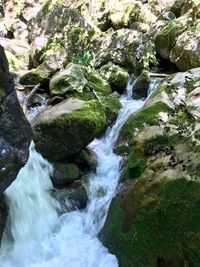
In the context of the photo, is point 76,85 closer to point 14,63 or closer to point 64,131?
point 64,131

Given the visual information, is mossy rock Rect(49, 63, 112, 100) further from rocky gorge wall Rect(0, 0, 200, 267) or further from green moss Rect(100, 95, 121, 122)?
green moss Rect(100, 95, 121, 122)

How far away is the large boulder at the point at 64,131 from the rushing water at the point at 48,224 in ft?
0.91

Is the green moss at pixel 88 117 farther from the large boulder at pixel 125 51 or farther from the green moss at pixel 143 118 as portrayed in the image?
the large boulder at pixel 125 51

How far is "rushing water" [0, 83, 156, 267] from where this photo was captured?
5.96 metres

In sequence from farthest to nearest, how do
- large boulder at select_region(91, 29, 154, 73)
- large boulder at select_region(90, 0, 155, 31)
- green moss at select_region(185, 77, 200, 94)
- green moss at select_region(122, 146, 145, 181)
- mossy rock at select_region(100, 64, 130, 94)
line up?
large boulder at select_region(90, 0, 155, 31)
large boulder at select_region(91, 29, 154, 73)
mossy rock at select_region(100, 64, 130, 94)
green moss at select_region(185, 77, 200, 94)
green moss at select_region(122, 146, 145, 181)

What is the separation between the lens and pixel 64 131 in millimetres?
7500

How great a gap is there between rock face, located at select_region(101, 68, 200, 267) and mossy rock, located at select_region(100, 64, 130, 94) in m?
3.75

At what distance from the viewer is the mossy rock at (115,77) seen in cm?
1119

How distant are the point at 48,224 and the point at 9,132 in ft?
7.36

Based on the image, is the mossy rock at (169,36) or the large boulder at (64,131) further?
the mossy rock at (169,36)

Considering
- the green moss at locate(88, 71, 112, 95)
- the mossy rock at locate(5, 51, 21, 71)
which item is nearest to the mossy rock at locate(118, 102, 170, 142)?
the green moss at locate(88, 71, 112, 95)

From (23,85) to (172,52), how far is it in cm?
463

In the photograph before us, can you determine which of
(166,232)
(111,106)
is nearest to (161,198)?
(166,232)

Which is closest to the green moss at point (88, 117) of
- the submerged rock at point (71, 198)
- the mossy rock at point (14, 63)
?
the submerged rock at point (71, 198)
